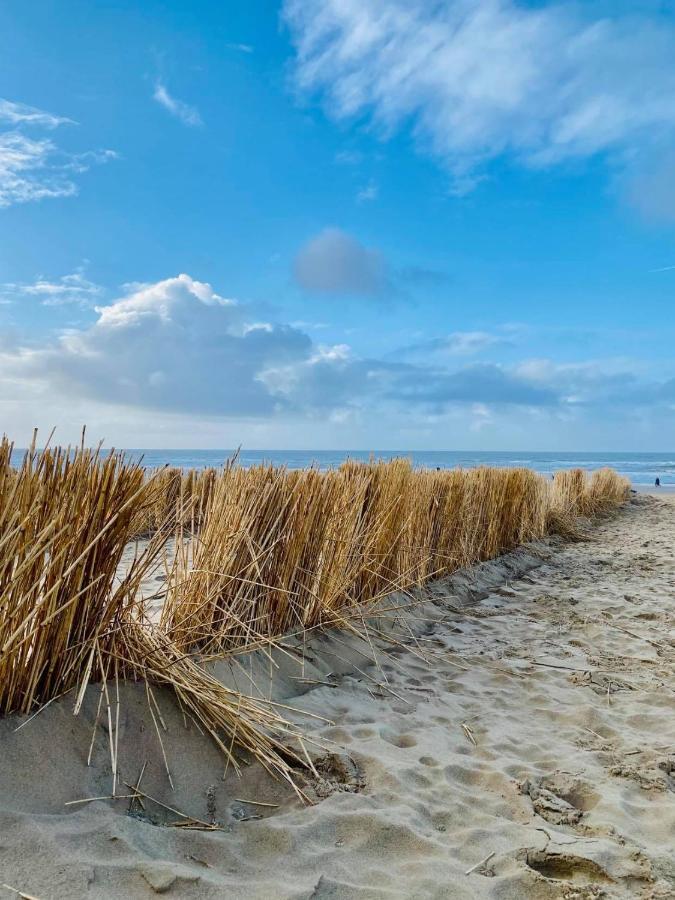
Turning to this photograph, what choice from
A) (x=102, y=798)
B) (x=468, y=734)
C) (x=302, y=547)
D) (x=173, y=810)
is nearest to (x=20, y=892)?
(x=102, y=798)

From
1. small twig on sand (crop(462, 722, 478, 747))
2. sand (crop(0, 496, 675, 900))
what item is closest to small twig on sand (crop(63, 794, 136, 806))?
sand (crop(0, 496, 675, 900))

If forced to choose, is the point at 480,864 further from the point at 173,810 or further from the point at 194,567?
the point at 194,567

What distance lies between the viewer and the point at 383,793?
163 cm

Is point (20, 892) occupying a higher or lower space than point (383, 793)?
higher

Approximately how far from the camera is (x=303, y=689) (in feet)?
7.71

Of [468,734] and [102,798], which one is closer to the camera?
[102,798]

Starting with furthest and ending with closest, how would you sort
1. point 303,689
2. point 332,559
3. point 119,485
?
point 332,559 → point 303,689 → point 119,485

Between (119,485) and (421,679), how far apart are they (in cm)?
168

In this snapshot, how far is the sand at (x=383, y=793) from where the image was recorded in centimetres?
124

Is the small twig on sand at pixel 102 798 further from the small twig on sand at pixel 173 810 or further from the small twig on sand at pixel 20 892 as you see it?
the small twig on sand at pixel 20 892

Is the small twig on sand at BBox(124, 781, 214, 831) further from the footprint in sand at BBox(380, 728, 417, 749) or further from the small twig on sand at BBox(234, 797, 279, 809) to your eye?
the footprint in sand at BBox(380, 728, 417, 749)

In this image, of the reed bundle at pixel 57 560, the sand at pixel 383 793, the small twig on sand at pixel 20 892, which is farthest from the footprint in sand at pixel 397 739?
the small twig on sand at pixel 20 892

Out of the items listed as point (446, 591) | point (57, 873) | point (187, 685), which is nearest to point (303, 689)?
point (187, 685)

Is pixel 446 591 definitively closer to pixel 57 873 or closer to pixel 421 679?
pixel 421 679
